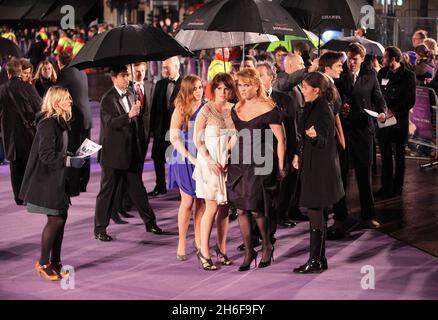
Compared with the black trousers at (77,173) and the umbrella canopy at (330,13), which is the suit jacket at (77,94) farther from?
the umbrella canopy at (330,13)

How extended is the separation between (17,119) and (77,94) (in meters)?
0.84

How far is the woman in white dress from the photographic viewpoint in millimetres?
8812

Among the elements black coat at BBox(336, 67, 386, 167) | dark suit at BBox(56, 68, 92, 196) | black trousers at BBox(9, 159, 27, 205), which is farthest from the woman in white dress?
black trousers at BBox(9, 159, 27, 205)

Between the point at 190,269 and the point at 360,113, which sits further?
the point at 360,113

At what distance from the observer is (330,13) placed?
1097cm

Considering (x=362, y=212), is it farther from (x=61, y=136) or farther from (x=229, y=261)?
(x=61, y=136)

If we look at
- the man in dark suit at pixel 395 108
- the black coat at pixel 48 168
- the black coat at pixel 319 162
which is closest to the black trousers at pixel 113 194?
the black coat at pixel 48 168

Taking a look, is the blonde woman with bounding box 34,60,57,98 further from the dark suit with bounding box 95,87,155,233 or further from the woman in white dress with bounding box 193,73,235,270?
the woman in white dress with bounding box 193,73,235,270

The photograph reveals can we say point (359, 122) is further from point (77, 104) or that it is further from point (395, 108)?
point (77, 104)

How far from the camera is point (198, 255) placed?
9078mm

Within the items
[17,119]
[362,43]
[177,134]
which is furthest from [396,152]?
[17,119]

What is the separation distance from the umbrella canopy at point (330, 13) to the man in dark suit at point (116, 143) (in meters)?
2.37

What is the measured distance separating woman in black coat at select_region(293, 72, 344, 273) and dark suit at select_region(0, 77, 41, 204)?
182 inches
